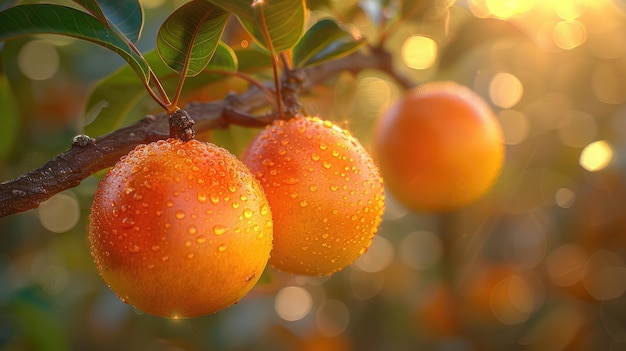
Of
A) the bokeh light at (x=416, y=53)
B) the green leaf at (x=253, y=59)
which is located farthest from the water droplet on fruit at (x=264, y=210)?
the bokeh light at (x=416, y=53)

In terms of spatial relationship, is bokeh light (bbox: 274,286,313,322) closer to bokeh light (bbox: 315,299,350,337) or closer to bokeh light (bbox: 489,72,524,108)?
bokeh light (bbox: 315,299,350,337)

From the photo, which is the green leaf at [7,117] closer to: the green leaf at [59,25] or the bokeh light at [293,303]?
the green leaf at [59,25]

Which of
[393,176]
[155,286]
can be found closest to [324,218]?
[155,286]

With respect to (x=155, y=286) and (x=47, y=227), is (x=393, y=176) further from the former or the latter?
(x=47, y=227)

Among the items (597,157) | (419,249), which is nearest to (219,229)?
(597,157)

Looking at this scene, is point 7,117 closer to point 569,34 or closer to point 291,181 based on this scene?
point 291,181

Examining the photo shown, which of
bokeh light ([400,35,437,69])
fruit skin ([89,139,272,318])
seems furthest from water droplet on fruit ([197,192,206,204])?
bokeh light ([400,35,437,69])

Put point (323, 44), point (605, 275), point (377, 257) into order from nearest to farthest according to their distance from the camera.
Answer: point (323, 44)
point (605, 275)
point (377, 257)
